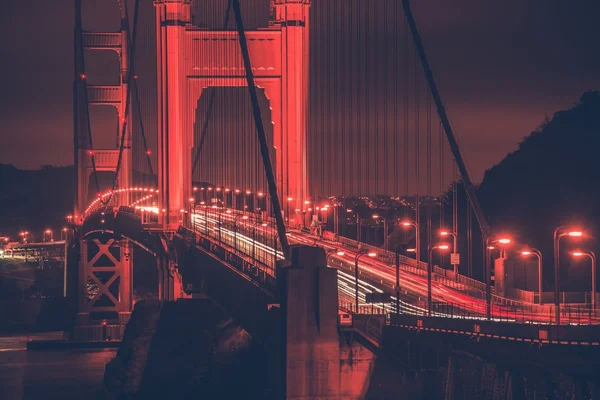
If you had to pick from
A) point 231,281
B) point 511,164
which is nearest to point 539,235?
point 511,164

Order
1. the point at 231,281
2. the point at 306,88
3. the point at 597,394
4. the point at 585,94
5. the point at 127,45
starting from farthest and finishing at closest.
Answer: the point at 127,45, the point at 585,94, the point at 306,88, the point at 231,281, the point at 597,394

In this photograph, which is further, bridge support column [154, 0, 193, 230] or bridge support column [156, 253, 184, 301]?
bridge support column [156, 253, 184, 301]

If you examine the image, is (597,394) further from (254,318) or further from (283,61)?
(283,61)

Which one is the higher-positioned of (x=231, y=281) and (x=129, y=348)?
(x=231, y=281)

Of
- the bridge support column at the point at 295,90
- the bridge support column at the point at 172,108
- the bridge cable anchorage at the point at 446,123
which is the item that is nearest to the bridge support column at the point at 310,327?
the bridge cable anchorage at the point at 446,123

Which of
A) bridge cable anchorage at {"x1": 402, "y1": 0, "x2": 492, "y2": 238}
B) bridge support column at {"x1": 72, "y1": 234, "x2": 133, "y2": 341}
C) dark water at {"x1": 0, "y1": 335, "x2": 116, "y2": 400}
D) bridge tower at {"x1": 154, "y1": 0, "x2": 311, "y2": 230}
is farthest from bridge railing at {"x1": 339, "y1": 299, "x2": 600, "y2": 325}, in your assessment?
bridge support column at {"x1": 72, "y1": 234, "x2": 133, "y2": 341}

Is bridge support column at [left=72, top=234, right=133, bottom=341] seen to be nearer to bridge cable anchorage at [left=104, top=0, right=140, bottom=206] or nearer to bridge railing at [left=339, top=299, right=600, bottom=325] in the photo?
bridge cable anchorage at [left=104, top=0, right=140, bottom=206]

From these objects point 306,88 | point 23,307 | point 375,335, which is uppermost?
point 306,88
